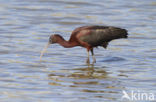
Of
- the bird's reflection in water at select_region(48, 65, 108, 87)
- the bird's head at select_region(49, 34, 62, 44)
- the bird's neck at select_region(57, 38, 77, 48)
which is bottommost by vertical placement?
the bird's reflection in water at select_region(48, 65, 108, 87)

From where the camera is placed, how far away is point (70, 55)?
12.7 meters

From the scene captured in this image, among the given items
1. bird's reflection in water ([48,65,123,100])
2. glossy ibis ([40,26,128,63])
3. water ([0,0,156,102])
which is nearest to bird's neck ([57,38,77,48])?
glossy ibis ([40,26,128,63])

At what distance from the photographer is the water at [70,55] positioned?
9441 millimetres

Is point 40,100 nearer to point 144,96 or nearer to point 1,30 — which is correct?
point 144,96

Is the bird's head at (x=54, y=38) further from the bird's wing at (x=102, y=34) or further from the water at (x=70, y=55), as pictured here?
the bird's wing at (x=102, y=34)

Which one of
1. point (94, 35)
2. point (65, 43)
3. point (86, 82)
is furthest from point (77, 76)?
point (65, 43)

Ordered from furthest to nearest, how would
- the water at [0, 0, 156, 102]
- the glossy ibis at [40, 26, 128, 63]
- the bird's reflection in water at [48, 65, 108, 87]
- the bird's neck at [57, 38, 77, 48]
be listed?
the bird's neck at [57, 38, 77, 48] → the glossy ibis at [40, 26, 128, 63] → the bird's reflection in water at [48, 65, 108, 87] → the water at [0, 0, 156, 102]

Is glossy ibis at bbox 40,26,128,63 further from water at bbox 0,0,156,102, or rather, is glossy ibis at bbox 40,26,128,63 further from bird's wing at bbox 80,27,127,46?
water at bbox 0,0,156,102

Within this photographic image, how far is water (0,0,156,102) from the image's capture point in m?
9.44

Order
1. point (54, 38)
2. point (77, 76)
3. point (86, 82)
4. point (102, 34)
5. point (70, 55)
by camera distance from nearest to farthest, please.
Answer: point (86, 82) → point (77, 76) → point (102, 34) → point (54, 38) → point (70, 55)

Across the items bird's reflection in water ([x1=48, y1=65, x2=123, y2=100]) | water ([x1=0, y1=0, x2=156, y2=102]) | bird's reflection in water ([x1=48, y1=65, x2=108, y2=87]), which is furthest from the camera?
bird's reflection in water ([x1=48, y1=65, x2=108, y2=87])

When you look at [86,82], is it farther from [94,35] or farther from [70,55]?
[70,55]

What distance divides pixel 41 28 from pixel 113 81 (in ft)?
18.7

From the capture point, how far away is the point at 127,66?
1170 centimetres
